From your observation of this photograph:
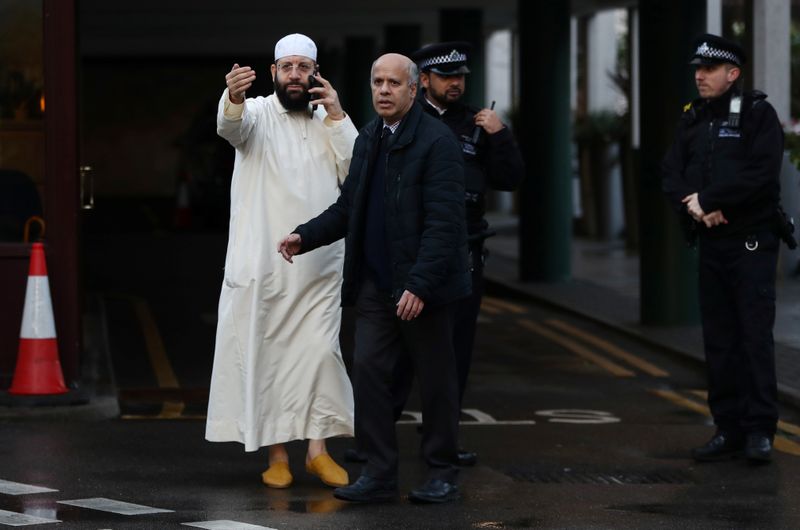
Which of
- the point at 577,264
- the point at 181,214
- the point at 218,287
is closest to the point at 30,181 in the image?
the point at 218,287

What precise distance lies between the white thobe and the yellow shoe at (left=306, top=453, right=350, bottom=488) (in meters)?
0.11

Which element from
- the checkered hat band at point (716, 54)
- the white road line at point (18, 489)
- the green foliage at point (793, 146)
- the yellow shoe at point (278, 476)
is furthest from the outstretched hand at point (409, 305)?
the green foliage at point (793, 146)

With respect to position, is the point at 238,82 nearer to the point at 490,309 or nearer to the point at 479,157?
the point at 479,157

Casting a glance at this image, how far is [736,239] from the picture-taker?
8.23m

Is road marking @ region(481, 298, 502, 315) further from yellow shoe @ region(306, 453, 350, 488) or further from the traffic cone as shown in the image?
yellow shoe @ region(306, 453, 350, 488)

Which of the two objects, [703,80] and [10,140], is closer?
[703,80]

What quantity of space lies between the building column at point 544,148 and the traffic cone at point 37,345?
902 cm

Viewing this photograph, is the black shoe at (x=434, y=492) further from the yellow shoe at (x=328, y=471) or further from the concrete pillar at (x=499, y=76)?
the concrete pillar at (x=499, y=76)

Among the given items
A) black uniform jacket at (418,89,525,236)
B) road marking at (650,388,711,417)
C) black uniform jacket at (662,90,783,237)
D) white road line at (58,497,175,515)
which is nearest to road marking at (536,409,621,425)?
road marking at (650,388,711,417)

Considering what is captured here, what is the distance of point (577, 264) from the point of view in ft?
68.6

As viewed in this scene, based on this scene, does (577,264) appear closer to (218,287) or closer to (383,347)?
(218,287)

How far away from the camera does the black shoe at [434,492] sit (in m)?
7.11

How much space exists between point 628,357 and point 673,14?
9.42 ft

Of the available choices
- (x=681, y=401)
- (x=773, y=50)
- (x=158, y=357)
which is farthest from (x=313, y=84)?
(x=773, y=50)
